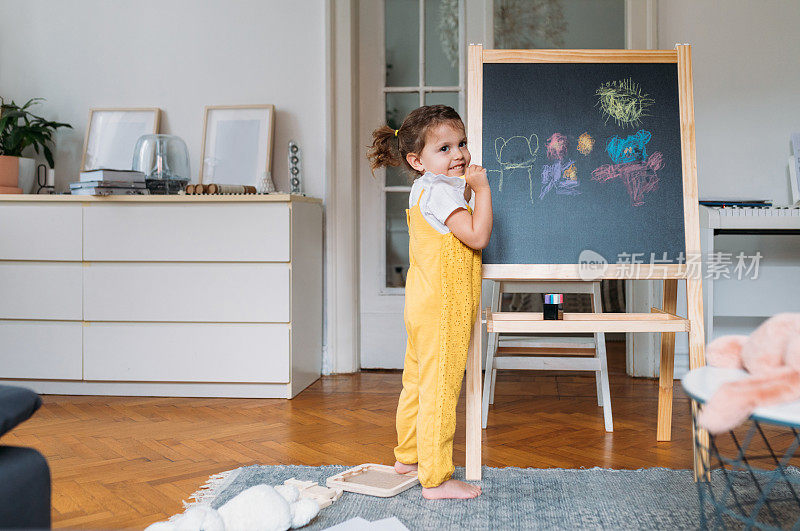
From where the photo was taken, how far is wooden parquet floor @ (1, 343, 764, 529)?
2.08 m

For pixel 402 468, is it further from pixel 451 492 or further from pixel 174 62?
pixel 174 62

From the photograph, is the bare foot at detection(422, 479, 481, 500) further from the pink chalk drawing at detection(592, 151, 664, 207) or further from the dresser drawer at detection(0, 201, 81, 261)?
the dresser drawer at detection(0, 201, 81, 261)

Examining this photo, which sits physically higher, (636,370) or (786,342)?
(786,342)

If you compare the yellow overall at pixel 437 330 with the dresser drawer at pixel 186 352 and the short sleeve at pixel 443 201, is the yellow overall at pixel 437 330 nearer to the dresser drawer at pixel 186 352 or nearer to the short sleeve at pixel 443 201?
the short sleeve at pixel 443 201

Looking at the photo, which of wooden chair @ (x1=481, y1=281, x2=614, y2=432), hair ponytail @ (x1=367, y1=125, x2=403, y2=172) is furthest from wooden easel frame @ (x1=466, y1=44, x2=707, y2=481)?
wooden chair @ (x1=481, y1=281, x2=614, y2=432)

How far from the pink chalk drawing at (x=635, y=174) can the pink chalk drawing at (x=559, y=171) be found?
7 cm

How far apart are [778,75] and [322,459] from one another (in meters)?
2.98

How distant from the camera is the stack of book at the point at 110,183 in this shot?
3232 mm

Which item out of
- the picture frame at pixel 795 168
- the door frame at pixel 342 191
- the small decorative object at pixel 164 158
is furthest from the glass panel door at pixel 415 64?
the picture frame at pixel 795 168

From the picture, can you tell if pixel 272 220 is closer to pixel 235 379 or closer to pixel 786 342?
pixel 235 379

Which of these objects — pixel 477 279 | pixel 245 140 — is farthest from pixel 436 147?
pixel 245 140

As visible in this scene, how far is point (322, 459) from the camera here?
2357mm

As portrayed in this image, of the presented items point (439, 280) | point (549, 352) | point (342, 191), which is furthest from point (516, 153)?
point (342, 191)

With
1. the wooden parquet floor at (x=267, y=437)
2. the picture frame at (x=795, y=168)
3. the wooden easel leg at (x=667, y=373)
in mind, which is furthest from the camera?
the picture frame at (x=795, y=168)
